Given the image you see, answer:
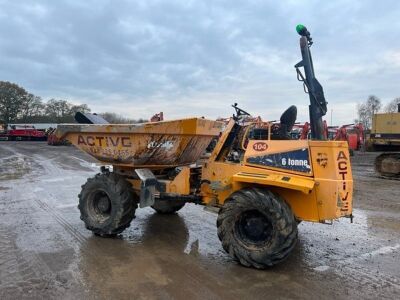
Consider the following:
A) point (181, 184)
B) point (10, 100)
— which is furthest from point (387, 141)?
point (10, 100)

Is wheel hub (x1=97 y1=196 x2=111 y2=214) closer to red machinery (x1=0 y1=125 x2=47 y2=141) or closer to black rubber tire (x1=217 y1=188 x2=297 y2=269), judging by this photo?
black rubber tire (x1=217 y1=188 x2=297 y2=269)

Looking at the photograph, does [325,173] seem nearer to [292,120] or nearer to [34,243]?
[292,120]

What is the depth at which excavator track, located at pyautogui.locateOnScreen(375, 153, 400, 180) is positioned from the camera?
15.3 m

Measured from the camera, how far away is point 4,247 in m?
5.51

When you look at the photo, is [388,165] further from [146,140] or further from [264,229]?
[146,140]

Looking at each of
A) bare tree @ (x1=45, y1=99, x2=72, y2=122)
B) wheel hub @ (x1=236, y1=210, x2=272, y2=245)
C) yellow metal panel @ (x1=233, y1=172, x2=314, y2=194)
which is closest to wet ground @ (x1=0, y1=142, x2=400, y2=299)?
wheel hub @ (x1=236, y1=210, x2=272, y2=245)

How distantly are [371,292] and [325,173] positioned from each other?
1.36 meters

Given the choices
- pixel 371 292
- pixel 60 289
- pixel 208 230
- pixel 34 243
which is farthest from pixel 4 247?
pixel 371 292

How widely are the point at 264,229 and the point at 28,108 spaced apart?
76.2 meters

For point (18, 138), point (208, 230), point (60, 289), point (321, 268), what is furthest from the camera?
point (18, 138)

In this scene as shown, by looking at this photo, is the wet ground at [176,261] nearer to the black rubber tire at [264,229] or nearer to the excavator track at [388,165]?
the black rubber tire at [264,229]

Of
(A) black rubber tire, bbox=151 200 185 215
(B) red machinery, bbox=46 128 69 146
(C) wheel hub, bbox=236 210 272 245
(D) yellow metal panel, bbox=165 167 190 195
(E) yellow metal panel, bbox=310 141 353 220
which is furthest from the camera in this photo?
(A) black rubber tire, bbox=151 200 185 215

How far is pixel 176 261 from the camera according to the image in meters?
5.08

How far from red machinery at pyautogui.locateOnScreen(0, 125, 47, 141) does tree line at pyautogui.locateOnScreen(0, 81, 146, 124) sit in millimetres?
17013
